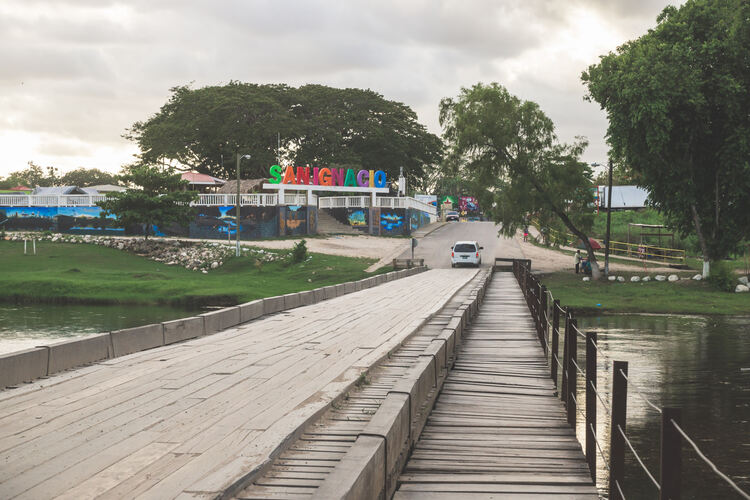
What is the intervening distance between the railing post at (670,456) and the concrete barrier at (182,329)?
10649 mm

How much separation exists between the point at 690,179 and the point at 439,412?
3718cm

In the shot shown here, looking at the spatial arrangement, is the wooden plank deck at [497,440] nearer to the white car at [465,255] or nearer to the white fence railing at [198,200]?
the white car at [465,255]

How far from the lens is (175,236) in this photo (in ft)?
226

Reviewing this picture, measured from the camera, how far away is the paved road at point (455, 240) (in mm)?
58253

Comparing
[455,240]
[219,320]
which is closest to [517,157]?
[455,240]

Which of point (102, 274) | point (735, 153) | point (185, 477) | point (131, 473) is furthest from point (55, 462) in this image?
point (102, 274)

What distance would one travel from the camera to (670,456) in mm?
4328

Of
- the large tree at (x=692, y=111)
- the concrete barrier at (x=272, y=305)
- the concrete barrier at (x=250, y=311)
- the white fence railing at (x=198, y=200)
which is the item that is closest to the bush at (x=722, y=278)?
the large tree at (x=692, y=111)

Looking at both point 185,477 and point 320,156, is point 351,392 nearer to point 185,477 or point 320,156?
point 185,477

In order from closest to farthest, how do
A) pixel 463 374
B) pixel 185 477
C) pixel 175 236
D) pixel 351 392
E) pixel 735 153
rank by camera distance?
1. pixel 185 477
2. pixel 351 392
3. pixel 463 374
4. pixel 735 153
5. pixel 175 236

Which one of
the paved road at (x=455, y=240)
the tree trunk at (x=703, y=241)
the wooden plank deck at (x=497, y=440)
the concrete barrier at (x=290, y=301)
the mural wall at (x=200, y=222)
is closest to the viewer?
the wooden plank deck at (x=497, y=440)

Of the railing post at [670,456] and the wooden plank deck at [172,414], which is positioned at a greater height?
the railing post at [670,456]

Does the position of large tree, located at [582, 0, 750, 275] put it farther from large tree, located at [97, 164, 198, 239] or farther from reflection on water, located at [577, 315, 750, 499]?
large tree, located at [97, 164, 198, 239]

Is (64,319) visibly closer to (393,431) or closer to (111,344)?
(111,344)
